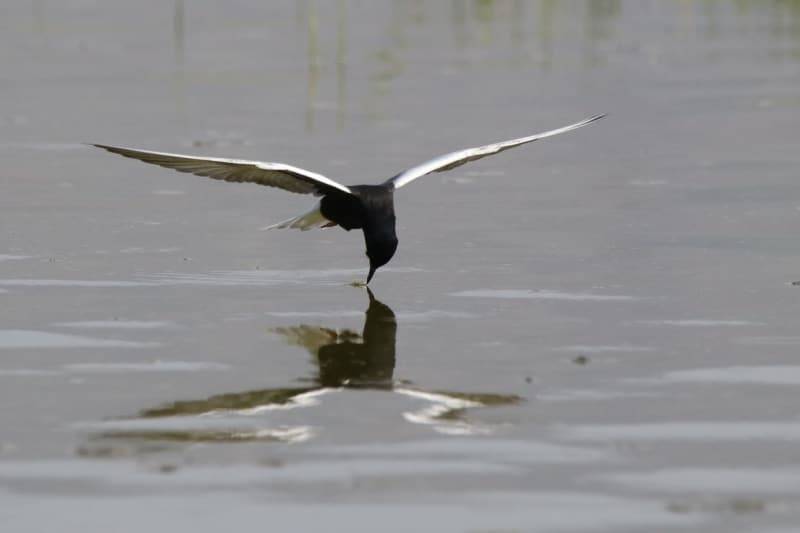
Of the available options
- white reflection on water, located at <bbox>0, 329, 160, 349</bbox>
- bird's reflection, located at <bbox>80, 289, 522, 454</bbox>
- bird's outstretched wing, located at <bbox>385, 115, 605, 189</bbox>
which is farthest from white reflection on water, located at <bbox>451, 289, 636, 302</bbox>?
white reflection on water, located at <bbox>0, 329, 160, 349</bbox>

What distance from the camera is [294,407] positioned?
22.0 ft

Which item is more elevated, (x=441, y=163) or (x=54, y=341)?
(x=441, y=163)

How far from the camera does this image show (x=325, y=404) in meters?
6.75

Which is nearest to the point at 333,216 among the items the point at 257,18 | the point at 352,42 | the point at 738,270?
the point at 738,270

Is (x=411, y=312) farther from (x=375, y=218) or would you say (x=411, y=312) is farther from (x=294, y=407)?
(x=294, y=407)

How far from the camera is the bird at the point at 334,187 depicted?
8984 millimetres

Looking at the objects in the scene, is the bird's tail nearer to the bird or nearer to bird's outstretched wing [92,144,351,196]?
the bird

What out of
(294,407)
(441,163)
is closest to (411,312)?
(441,163)

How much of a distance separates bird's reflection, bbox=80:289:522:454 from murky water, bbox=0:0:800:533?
19 millimetres

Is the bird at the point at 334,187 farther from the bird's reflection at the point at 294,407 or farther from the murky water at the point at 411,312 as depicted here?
the bird's reflection at the point at 294,407

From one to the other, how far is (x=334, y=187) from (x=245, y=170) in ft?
1.65

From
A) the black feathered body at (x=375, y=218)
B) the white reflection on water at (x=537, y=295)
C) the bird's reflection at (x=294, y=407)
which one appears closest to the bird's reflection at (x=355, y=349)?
the bird's reflection at (x=294, y=407)

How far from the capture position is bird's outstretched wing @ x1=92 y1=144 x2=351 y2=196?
350 inches

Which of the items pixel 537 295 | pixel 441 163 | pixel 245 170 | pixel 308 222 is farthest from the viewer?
pixel 308 222
